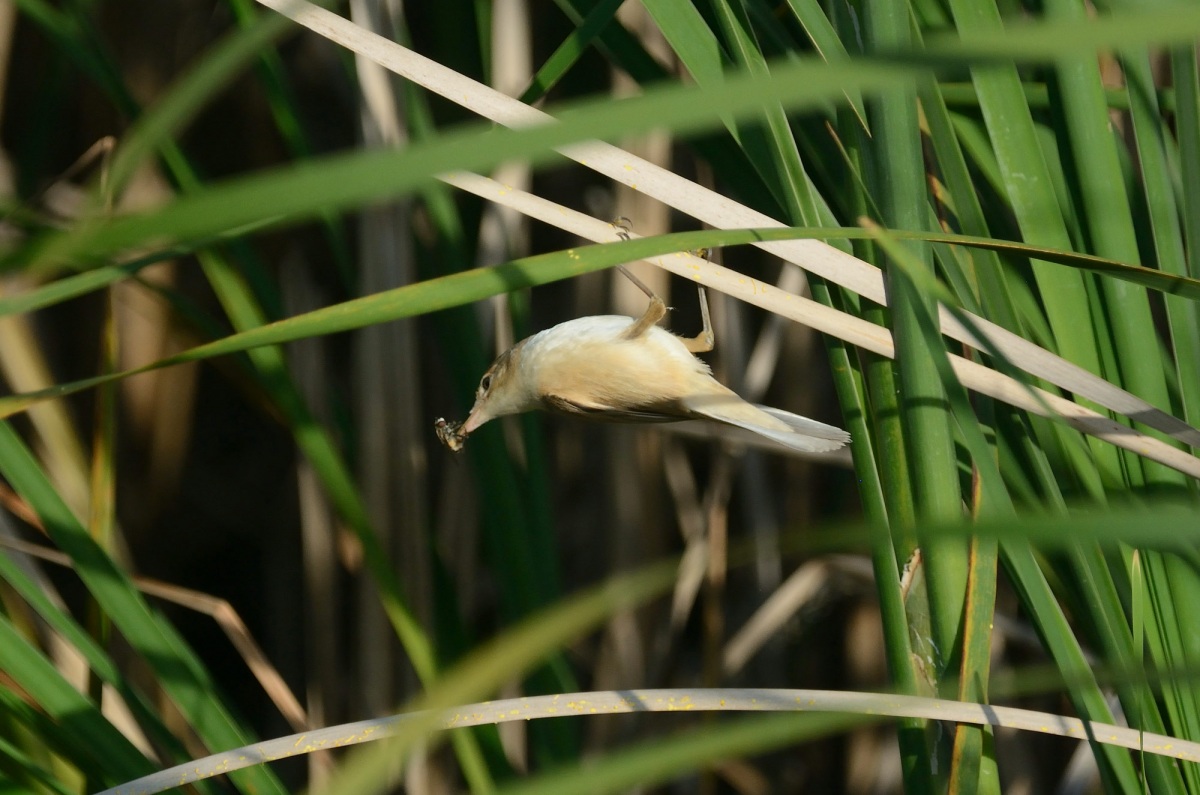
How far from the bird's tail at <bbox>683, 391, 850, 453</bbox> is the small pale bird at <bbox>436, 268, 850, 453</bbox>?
0.14ft

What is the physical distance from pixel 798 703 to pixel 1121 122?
132 cm

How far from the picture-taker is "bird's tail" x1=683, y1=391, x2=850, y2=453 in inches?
56.7

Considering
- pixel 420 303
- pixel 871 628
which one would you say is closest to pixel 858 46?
pixel 420 303

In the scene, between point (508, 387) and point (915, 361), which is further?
point (508, 387)

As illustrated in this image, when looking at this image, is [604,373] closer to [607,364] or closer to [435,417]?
[607,364]

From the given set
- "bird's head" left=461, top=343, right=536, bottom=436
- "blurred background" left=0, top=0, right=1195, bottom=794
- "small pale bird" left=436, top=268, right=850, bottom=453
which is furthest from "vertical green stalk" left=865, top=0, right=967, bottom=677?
"bird's head" left=461, top=343, right=536, bottom=436

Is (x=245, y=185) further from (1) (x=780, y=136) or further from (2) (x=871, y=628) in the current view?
(2) (x=871, y=628)

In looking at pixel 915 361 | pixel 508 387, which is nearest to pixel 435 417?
pixel 508 387

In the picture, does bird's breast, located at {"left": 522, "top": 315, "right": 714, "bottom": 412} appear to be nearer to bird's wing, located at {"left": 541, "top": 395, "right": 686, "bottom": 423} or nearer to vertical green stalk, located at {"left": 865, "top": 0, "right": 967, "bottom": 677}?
bird's wing, located at {"left": 541, "top": 395, "right": 686, "bottom": 423}

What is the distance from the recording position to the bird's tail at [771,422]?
144cm

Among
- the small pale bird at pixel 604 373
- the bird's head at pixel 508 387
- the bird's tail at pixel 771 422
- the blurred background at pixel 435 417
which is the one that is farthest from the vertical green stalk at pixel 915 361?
the bird's head at pixel 508 387

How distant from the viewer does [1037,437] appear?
1.06 metres

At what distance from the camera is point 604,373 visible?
1.73 m

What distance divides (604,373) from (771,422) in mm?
332
